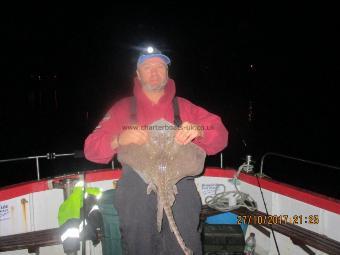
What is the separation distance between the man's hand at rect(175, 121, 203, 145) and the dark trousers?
0.60 m

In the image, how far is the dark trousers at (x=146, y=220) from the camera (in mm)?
3283

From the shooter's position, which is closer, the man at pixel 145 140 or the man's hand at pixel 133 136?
the man's hand at pixel 133 136

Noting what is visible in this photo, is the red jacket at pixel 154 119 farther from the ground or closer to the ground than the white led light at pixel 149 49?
closer to the ground

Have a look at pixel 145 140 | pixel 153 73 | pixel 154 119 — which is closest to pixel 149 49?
pixel 153 73

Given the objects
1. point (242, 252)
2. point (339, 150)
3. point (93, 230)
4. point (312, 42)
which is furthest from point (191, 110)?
point (312, 42)

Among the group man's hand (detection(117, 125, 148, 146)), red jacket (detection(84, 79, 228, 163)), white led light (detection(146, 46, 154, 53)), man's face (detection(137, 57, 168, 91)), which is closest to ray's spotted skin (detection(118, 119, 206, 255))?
man's hand (detection(117, 125, 148, 146))

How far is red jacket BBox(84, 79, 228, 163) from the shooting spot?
3338mm

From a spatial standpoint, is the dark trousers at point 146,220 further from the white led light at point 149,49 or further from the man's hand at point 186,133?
the white led light at point 149,49

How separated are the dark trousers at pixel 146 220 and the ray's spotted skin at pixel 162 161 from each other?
14 cm

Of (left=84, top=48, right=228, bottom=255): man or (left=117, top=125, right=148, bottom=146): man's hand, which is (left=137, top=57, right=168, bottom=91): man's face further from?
(left=117, top=125, right=148, bottom=146): man's hand

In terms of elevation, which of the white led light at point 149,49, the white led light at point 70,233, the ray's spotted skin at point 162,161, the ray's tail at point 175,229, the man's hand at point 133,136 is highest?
the white led light at point 149,49

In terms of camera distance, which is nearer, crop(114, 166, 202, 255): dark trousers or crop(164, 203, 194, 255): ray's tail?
crop(164, 203, 194, 255): ray's tail

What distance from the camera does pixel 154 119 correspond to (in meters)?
3.41

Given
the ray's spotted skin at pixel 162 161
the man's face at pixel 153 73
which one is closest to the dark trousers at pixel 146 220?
the ray's spotted skin at pixel 162 161
